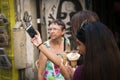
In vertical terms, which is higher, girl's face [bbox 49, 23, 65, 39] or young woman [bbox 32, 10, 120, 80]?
young woman [bbox 32, 10, 120, 80]

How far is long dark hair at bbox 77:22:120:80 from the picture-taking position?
241 centimetres

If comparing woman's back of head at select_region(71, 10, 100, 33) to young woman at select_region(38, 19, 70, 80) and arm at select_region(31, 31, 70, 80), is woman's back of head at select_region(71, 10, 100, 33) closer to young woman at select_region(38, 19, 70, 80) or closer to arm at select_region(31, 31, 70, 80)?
arm at select_region(31, 31, 70, 80)

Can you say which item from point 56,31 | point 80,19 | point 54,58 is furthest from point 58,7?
point 80,19

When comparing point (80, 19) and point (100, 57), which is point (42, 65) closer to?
point (80, 19)

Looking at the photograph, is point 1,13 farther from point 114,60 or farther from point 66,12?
point 114,60

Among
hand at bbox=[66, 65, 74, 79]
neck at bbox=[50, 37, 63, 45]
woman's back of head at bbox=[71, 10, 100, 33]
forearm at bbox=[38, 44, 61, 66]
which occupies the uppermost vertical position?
woman's back of head at bbox=[71, 10, 100, 33]

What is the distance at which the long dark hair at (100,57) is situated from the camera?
2.41 metres

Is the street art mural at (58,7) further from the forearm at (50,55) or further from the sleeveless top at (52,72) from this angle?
the forearm at (50,55)

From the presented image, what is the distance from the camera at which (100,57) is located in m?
2.41

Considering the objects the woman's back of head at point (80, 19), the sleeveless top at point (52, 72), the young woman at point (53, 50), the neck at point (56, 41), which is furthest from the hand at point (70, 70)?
the neck at point (56, 41)

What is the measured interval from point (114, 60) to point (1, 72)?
21.1 ft

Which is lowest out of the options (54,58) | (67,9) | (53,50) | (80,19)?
(53,50)

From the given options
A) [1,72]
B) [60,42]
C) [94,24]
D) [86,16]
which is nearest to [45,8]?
[1,72]

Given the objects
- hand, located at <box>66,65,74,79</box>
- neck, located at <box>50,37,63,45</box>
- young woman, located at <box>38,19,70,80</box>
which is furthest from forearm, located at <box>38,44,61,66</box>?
neck, located at <box>50,37,63,45</box>
